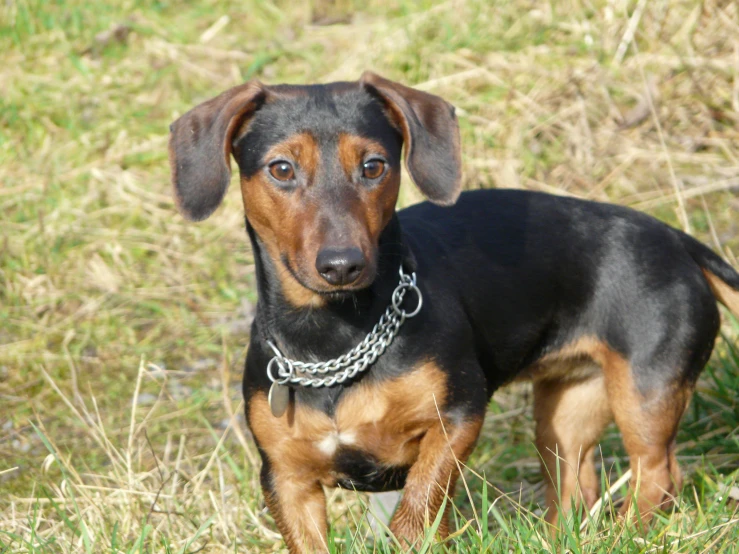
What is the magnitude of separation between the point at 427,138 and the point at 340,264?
70 cm

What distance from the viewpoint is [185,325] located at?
6.39 m

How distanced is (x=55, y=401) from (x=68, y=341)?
→ 57cm

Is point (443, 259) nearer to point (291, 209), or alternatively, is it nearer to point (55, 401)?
point (291, 209)

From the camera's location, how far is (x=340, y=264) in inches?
126

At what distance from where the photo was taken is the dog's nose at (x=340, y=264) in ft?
10.5

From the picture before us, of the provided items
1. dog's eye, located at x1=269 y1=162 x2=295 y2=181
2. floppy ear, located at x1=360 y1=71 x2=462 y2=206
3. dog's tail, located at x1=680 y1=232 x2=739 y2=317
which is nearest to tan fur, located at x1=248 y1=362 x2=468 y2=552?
floppy ear, located at x1=360 y1=71 x2=462 y2=206

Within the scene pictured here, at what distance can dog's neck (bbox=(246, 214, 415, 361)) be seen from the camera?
366 centimetres

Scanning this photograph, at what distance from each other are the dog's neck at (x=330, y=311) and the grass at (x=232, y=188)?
809mm

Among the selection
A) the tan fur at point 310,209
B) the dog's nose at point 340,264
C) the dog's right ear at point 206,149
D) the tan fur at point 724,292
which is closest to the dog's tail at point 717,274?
the tan fur at point 724,292

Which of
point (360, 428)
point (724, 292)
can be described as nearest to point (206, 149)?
point (360, 428)

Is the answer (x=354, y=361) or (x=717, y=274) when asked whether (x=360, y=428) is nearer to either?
(x=354, y=361)

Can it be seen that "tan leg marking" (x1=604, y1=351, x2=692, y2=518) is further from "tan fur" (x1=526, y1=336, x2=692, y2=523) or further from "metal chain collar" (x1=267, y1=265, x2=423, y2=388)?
"metal chain collar" (x1=267, y1=265, x2=423, y2=388)

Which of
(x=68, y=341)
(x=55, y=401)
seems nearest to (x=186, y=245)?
(x=68, y=341)

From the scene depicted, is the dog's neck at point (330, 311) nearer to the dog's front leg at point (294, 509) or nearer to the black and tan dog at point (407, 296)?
the black and tan dog at point (407, 296)
